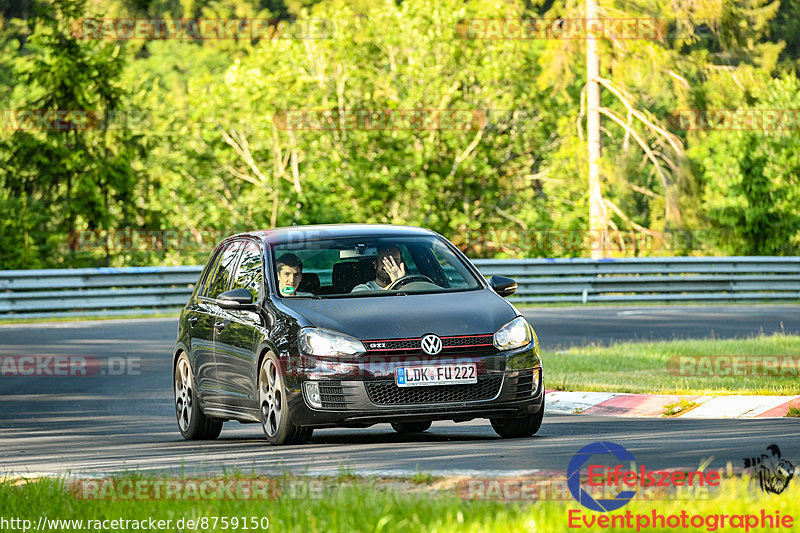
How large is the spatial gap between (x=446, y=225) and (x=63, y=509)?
3644 cm

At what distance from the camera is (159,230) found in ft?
129

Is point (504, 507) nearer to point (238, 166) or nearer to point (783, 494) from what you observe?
point (783, 494)

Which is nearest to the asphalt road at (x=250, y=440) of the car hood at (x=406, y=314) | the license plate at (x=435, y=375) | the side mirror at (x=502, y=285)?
the license plate at (x=435, y=375)

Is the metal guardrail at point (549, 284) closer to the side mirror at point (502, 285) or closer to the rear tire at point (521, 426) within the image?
the side mirror at point (502, 285)

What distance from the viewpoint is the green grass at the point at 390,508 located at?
6215mm

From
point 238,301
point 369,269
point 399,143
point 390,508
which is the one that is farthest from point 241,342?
point 399,143

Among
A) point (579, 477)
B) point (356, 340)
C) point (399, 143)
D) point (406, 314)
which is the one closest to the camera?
point (579, 477)

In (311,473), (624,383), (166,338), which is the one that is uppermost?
(311,473)

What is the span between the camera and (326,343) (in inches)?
396

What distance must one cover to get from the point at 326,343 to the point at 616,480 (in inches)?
126

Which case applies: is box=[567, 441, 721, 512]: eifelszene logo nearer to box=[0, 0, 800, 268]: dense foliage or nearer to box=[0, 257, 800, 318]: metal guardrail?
box=[0, 257, 800, 318]: metal guardrail

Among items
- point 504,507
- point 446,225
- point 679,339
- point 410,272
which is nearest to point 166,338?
point 679,339

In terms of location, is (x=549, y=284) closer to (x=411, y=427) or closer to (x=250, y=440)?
(x=411, y=427)

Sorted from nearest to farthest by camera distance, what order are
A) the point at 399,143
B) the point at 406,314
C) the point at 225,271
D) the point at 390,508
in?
the point at 390,508
the point at 406,314
the point at 225,271
the point at 399,143
